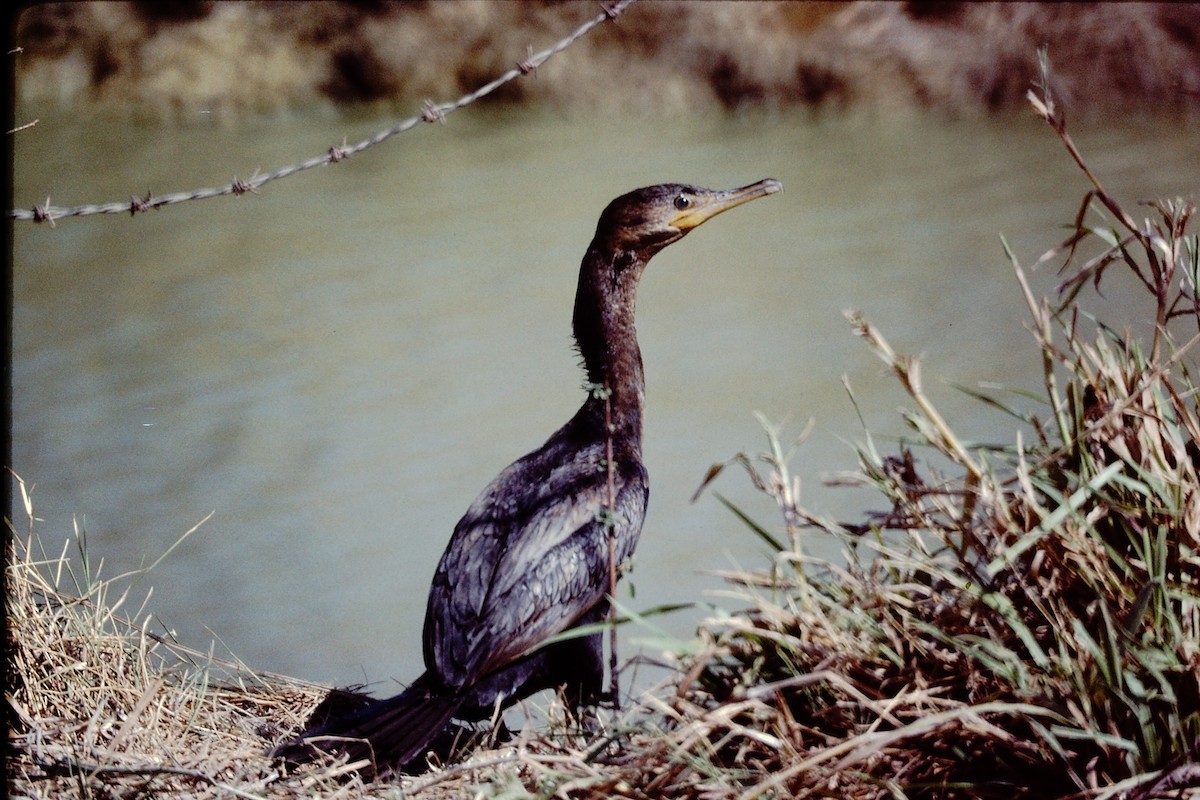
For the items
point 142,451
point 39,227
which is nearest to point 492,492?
point 142,451

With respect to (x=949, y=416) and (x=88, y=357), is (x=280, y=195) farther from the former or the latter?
(x=949, y=416)

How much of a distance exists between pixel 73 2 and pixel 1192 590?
11.5 ft

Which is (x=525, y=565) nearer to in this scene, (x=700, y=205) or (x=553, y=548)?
(x=553, y=548)

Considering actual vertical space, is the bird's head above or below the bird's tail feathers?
above

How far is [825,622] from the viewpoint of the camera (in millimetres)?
1947

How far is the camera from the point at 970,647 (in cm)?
182

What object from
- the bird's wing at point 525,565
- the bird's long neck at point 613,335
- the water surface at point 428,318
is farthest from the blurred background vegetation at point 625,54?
the bird's wing at point 525,565

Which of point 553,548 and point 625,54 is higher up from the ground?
point 625,54

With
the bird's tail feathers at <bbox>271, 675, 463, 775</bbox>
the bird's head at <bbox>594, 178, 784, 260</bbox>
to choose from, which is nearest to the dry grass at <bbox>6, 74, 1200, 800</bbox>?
the bird's tail feathers at <bbox>271, 675, 463, 775</bbox>

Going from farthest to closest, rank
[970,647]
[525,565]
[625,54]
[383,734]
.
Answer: [625,54] → [525,565] → [383,734] → [970,647]

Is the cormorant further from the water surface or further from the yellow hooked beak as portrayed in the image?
the water surface

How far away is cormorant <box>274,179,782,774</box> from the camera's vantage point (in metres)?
2.60

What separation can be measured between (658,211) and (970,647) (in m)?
1.48

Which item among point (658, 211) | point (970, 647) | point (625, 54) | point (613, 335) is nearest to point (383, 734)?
point (613, 335)
